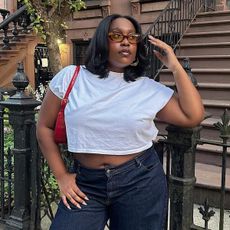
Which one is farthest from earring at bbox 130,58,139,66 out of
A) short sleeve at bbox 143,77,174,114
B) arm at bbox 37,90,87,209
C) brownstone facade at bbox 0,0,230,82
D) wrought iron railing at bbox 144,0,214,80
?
brownstone facade at bbox 0,0,230,82

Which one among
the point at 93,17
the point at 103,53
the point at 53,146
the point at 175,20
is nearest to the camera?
the point at 103,53

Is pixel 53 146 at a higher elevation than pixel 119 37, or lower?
lower

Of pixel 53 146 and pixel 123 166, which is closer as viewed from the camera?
pixel 123 166

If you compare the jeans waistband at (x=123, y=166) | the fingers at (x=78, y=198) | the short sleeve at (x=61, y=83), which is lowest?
the fingers at (x=78, y=198)

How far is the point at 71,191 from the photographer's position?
200cm

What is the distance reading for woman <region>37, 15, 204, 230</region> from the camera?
6.16ft

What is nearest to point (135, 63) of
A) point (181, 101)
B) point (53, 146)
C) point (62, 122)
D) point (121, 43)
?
point (121, 43)

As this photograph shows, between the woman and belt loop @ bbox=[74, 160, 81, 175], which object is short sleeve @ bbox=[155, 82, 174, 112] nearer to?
the woman

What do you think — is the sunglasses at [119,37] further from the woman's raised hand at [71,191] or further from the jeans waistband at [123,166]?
the woman's raised hand at [71,191]

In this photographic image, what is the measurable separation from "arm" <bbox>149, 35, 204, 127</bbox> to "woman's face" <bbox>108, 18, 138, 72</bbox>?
10 centimetres

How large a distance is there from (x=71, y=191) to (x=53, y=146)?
0.84 ft

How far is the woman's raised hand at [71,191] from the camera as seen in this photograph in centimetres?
197

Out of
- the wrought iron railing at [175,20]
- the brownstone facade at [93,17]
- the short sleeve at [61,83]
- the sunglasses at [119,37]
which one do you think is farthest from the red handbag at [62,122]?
the brownstone facade at [93,17]

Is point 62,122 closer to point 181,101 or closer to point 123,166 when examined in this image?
point 123,166
